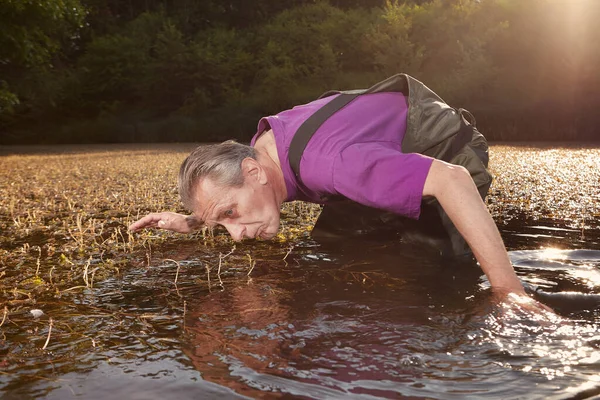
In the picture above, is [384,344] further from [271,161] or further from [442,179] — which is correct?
[271,161]

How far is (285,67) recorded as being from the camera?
28406 millimetres

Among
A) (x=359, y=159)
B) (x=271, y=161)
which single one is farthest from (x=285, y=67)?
(x=359, y=159)

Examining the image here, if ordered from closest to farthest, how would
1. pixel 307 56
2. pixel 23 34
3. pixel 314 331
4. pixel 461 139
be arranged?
1. pixel 314 331
2. pixel 461 139
3. pixel 23 34
4. pixel 307 56

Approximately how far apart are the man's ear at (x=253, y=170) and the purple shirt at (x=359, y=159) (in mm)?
135

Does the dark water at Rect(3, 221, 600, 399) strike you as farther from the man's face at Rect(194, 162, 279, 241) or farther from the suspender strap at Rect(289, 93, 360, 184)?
the suspender strap at Rect(289, 93, 360, 184)

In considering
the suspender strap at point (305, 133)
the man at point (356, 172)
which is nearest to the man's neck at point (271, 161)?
the man at point (356, 172)

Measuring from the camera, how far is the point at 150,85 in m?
30.6

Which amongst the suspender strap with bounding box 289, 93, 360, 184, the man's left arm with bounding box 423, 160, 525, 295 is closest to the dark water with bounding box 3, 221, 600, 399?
the man's left arm with bounding box 423, 160, 525, 295

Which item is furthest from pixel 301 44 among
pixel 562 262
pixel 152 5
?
pixel 562 262

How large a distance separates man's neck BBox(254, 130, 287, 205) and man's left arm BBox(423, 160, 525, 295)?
2.66 feet

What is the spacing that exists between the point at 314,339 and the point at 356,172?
761 mm

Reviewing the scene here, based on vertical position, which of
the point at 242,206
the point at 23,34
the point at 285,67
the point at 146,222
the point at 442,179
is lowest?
the point at 146,222

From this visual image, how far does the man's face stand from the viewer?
3.07 metres

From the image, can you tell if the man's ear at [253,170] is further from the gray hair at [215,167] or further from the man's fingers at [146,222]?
the man's fingers at [146,222]
